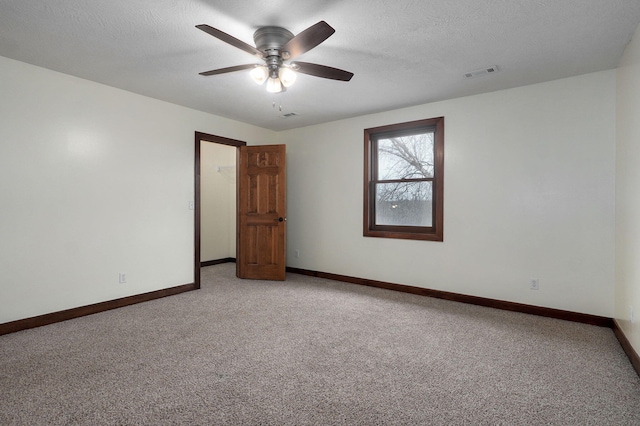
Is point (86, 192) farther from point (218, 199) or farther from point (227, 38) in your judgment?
point (218, 199)

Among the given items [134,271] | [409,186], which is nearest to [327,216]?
[409,186]

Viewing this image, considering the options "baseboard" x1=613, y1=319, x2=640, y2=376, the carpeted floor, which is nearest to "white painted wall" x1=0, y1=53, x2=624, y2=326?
"baseboard" x1=613, y1=319, x2=640, y2=376

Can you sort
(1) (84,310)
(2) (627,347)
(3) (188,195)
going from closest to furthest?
(2) (627,347) → (1) (84,310) → (3) (188,195)

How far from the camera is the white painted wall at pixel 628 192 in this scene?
236 cm

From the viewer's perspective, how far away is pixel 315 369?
2.30 m

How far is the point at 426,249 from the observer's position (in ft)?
13.9

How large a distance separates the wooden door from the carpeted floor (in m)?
1.51

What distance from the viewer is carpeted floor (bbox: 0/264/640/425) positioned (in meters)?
1.81

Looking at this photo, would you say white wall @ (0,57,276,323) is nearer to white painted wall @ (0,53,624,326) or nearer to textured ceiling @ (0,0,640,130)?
white painted wall @ (0,53,624,326)

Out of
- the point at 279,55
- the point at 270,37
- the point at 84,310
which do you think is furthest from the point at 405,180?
the point at 84,310

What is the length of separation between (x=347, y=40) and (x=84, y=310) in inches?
150

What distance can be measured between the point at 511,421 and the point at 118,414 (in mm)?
2175

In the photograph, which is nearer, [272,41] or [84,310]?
[272,41]

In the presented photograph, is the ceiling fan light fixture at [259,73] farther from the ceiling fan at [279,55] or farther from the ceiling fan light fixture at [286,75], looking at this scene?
the ceiling fan light fixture at [286,75]
